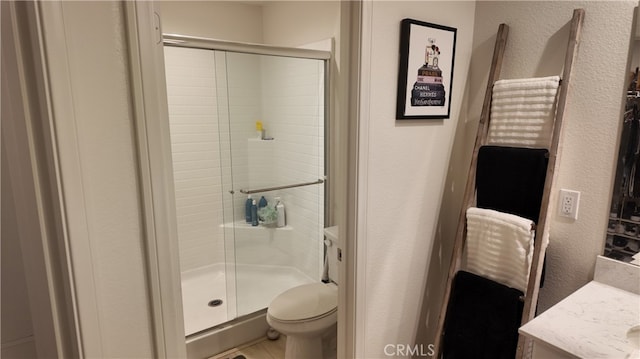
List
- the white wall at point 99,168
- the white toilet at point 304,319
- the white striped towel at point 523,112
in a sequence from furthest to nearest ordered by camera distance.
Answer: the white toilet at point 304,319, the white striped towel at point 523,112, the white wall at point 99,168

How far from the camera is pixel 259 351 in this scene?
237 cm

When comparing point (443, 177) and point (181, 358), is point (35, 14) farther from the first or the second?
point (443, 177)

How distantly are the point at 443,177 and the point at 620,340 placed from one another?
3.00 ft

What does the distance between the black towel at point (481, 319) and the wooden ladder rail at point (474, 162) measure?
3 cm

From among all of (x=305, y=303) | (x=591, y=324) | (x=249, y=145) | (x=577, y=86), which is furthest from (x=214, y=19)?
(x=591, y=324)

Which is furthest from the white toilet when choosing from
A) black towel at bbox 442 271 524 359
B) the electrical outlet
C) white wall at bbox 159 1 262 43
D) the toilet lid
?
white wall at bbox 159 1 262 43

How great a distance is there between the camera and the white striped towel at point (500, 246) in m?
1.44

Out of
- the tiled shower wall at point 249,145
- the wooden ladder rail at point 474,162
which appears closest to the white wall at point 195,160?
the tiled shower wall at point 249,145

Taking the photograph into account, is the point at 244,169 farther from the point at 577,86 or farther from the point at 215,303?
the point at 577,86

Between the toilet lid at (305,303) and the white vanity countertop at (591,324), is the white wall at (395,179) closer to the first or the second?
the toilet lid at (305,303)

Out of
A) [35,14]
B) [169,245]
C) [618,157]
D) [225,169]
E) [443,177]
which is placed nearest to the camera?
[35,14]

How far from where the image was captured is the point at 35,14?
728 mm

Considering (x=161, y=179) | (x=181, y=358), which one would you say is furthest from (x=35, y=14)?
(x=181, y=358)

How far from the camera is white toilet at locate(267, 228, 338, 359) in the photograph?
1994 millimetres
